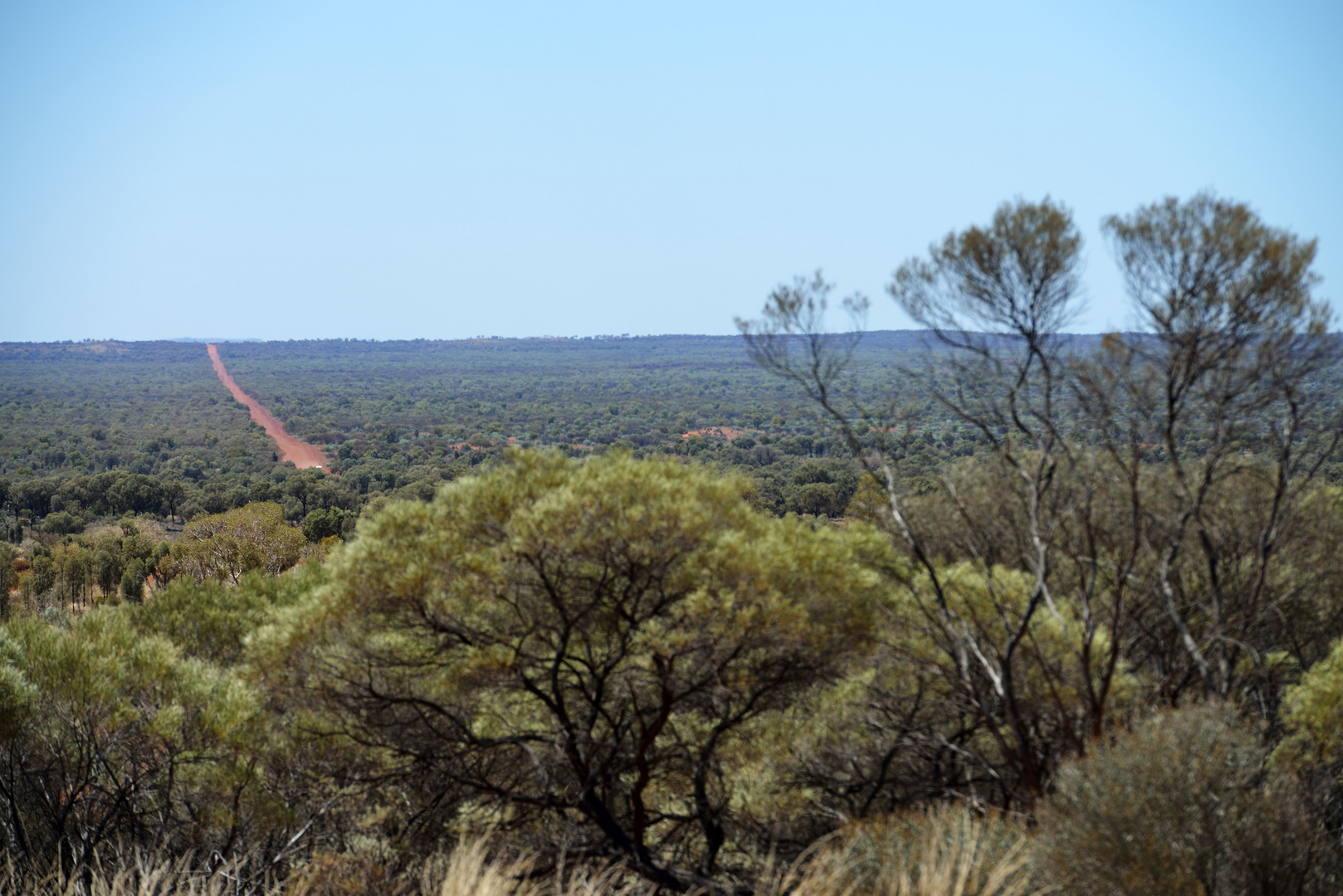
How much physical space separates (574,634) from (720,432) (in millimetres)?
96929

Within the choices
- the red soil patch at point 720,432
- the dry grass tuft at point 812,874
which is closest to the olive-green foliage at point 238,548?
the dry grass tuft at point 812,874

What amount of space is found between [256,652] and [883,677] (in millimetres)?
7147

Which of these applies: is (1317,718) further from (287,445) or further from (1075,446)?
(287,445)

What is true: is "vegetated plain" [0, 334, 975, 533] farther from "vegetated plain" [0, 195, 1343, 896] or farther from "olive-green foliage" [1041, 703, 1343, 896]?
"olive-green foliage" [1041, 703, 1343, 896]

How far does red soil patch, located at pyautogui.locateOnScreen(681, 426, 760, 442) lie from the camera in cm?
10106

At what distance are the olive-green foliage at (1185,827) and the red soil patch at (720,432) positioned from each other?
294ft

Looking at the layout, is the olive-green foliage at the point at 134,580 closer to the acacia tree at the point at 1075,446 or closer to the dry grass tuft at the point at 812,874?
the dry grass tuft at the point at 812,874

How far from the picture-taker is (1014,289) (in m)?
8.93

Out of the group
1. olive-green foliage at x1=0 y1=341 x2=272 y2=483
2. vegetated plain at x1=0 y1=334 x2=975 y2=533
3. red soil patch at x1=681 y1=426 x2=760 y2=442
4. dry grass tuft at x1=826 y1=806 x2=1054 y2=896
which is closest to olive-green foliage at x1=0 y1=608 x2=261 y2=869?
dry grass tuft at x1=826 y1=806 x2=1054 y2=896

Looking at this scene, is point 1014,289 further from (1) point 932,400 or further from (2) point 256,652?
(2) point 256,652

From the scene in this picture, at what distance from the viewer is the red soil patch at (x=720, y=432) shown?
101062 mm

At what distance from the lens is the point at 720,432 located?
106 metres

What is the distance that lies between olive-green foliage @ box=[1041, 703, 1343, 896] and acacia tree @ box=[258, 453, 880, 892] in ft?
9.79

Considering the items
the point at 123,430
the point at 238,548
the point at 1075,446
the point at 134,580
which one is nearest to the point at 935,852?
the point at 1075,446
